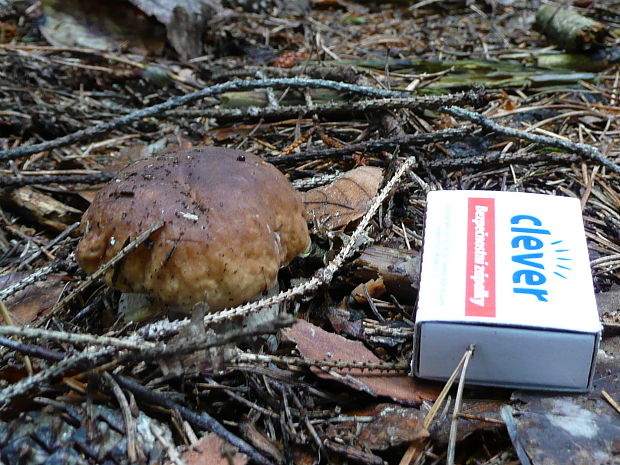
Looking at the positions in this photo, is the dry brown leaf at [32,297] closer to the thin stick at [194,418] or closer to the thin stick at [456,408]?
the thin stick at [194,418]

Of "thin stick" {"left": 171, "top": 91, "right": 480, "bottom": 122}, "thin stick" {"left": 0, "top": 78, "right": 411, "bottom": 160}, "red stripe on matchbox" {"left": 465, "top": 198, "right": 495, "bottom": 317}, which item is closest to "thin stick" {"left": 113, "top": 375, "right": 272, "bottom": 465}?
"red stripe on matchbox" {"left": 465, "top": 198, "right": 495, "bottom": 317}

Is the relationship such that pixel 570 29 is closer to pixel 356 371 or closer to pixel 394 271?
pixel 394 271

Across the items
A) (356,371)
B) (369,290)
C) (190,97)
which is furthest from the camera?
(190,97)

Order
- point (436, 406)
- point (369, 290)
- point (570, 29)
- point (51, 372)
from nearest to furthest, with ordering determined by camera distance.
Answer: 1. point (51, 372)
2. point (436, 406)
3. point (369, 290)
4. point (570, 29)

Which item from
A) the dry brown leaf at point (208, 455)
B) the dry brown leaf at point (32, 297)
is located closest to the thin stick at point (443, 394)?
the dry brown leaf at point (208, 455)

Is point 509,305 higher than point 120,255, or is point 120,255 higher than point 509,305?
point 120,255

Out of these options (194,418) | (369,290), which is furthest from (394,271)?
(194,418)
